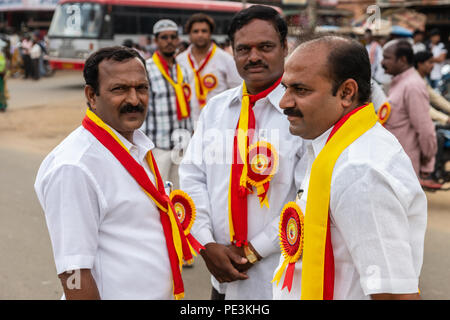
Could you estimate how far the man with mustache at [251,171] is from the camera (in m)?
2.31

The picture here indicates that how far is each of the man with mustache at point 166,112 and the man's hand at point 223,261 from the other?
7.23ft

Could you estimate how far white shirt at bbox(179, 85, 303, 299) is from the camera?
2311 millimetres

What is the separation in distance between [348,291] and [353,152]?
412 millimetres

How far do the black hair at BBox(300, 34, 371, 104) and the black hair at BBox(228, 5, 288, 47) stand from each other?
0.87 m

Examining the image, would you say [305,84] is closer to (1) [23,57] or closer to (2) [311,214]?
(2) [311,214]

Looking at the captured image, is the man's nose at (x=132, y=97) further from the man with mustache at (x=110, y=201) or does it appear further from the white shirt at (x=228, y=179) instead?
the white shirt at (x=228, y=179)

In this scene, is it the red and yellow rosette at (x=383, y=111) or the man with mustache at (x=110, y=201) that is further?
the red and yellow rosette at (x=383, y=111)

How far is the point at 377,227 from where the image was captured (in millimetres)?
1328

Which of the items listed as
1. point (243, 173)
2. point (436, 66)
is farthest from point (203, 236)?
point (436, 66)

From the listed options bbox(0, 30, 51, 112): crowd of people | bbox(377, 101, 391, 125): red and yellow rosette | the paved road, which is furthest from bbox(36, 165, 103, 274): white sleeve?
bbox(0, 30, 51, 112): crowd of people

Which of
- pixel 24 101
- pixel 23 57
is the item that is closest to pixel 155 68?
pixel 24 101

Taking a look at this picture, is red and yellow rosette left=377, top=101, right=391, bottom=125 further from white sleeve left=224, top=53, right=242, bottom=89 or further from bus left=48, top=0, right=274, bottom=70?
bus left=48, top=0, right=274, bottom=70

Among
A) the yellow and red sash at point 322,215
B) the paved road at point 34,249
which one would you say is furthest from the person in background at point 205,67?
the yellow and red sash at point 322,215

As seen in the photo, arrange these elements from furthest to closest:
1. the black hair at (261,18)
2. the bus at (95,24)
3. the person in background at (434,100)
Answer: the bus at (95,24)
the person in background at (434,100)
the black hair at (261,18)
